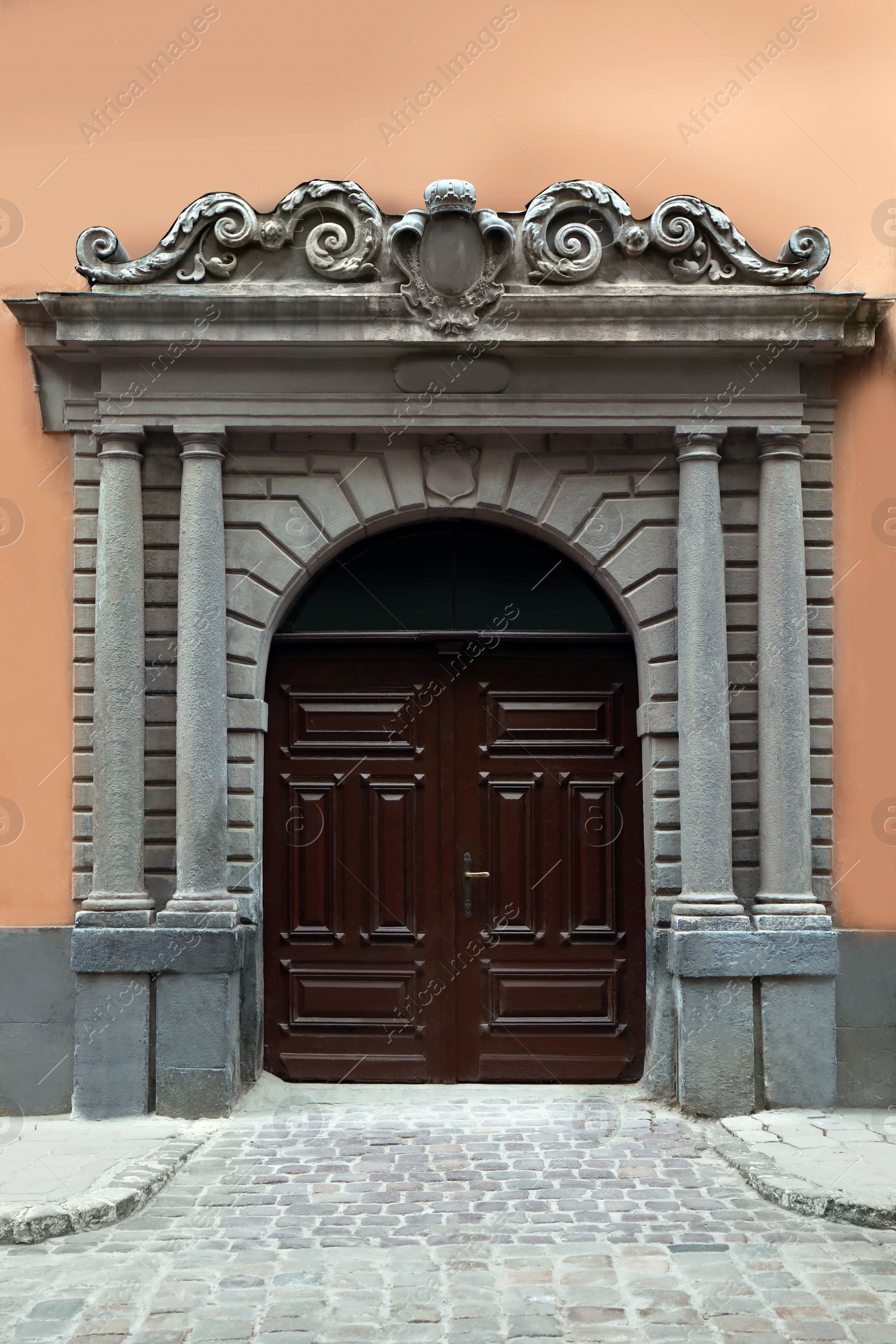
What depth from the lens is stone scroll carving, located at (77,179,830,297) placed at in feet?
25.4

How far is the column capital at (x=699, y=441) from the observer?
7883mm

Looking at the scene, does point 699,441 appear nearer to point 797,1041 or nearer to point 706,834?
point 706,834

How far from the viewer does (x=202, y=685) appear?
307 inches

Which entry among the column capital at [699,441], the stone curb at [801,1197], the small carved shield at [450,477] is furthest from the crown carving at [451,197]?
the stone curb at [801,1197]

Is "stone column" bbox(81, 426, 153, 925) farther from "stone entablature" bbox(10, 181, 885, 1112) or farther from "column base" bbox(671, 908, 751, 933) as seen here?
"column base" bbox(671, 908, 751, 933)

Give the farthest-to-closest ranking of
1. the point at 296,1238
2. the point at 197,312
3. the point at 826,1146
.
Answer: the point at 197,312
the point at 826,1146
the point at 296,1238

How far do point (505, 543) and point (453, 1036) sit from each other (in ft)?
11.0

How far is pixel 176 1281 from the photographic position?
16.4 ft

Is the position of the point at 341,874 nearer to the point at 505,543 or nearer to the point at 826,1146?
the point at 505,543

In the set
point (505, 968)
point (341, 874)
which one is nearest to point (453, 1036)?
point (505, 968)

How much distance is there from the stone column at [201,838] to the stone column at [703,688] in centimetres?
290

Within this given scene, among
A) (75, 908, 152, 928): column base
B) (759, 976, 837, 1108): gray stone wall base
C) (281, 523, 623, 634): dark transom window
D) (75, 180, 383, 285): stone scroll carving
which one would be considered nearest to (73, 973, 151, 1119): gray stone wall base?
(75, 908, 152, 928): column base

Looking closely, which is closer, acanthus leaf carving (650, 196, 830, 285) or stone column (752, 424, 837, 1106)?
stone column (752, 424, 837, 1106)

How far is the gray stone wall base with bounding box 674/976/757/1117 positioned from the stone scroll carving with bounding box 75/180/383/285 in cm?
502
